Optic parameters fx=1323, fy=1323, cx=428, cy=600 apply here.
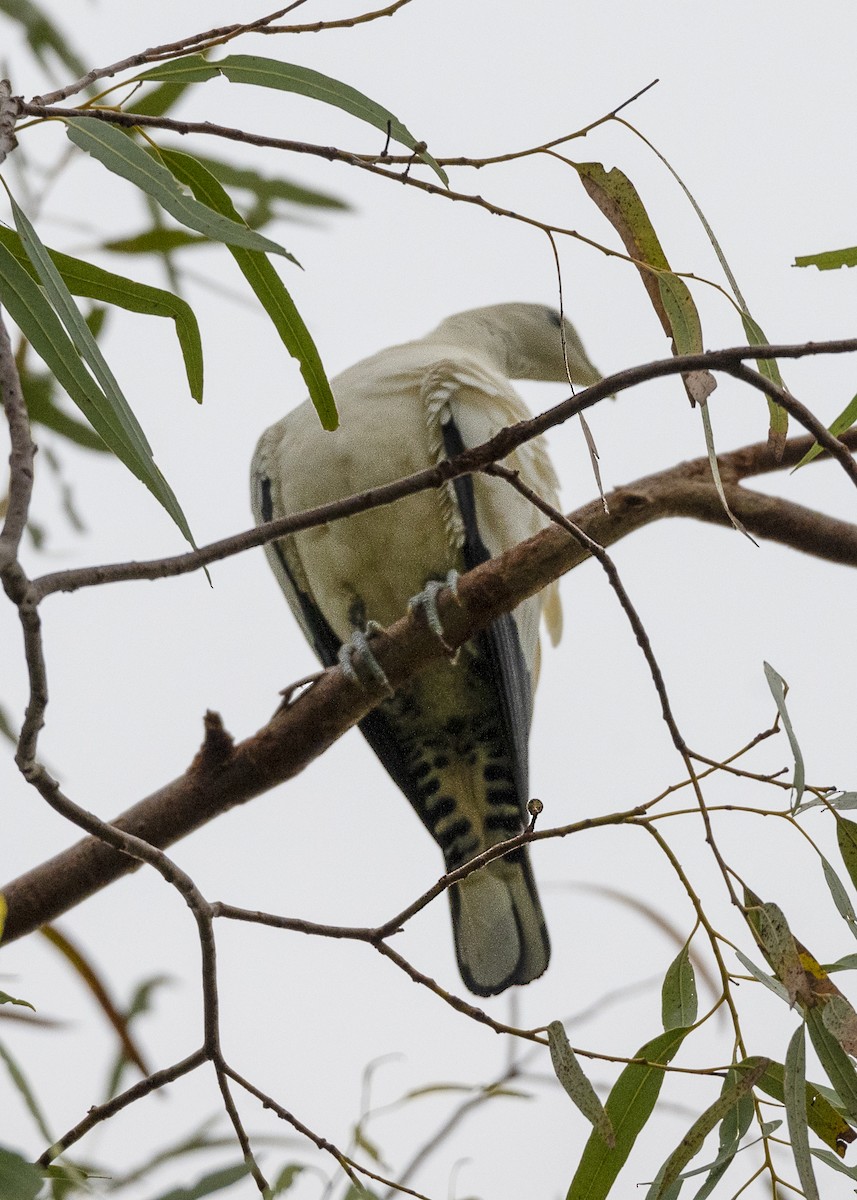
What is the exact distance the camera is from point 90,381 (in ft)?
3.77

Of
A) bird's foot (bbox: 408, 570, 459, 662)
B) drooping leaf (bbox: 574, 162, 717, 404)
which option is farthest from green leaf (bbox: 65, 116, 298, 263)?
bird's foot (bbox: 408, 570, 459, 662)

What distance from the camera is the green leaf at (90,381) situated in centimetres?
108

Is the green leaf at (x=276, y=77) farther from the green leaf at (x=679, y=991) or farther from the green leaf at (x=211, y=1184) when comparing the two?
the green leaf at (x=211, y=1184)

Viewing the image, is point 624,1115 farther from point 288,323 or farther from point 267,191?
point 267,191

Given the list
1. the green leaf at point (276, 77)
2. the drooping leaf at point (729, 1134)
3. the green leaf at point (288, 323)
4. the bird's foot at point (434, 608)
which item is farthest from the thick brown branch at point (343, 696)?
the drooping leaf at point (729, 1134)

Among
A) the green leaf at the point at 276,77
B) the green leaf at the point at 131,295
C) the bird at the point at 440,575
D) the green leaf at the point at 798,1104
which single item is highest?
the bird at the point at 440,575

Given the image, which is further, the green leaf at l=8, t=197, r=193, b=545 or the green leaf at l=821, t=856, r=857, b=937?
the green leaf at l=821, t=856, r=857, b=937

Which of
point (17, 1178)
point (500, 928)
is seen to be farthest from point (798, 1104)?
point (500, 928)

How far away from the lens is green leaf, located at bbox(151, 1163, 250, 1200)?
146 cm

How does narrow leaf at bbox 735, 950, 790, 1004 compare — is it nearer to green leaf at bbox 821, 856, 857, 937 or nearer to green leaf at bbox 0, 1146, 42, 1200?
green leaf at bbox 821, 856, 857, 937

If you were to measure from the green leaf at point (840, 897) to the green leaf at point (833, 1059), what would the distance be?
3.7 inches

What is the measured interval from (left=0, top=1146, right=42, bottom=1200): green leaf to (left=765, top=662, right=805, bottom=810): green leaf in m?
0.68

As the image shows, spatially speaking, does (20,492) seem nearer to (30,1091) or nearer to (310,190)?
(30,1091)

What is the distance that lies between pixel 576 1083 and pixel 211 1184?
0.55m
